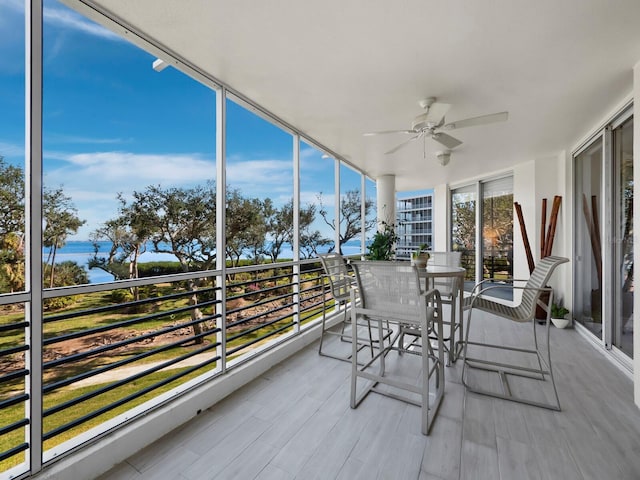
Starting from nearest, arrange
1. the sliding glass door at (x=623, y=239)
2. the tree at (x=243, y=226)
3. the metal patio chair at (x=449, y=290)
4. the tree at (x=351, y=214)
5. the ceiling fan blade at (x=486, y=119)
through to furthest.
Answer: the ceiling fan blade at (x=486, y=119) → the sliding glass door at (x=623, y=239) → the metal patio chair at (x=449, y=290) → the tree at (x=243, y=226) → the tree at (x=351, y=214)

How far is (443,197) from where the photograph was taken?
6.25m

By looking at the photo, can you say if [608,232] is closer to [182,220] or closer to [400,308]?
[400,308]

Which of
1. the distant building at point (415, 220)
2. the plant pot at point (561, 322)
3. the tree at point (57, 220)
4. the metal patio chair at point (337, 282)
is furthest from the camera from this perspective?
the distant building at point (415, 220)

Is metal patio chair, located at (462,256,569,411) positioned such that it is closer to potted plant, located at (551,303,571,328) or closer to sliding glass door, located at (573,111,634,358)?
sliding glass door, located at (573,111,634,358)

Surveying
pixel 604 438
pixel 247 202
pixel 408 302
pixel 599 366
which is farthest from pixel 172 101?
pixel 599 366

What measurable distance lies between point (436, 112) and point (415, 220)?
492 cm

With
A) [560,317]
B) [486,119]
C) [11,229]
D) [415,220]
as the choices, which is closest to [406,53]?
[486,119]

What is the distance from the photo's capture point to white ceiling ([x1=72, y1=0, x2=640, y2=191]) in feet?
5.04

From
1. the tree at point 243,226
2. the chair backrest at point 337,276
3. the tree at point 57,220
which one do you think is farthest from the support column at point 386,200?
the tree at point 57,220

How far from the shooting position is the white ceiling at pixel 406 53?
5.04ft

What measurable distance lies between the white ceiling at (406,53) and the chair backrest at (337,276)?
56.2 inches

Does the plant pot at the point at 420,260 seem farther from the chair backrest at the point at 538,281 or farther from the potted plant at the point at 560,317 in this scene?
the potted plant at the point at 560,317

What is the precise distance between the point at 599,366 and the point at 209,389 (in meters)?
3.27

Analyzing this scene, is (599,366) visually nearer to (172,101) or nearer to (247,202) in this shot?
(247,202)
